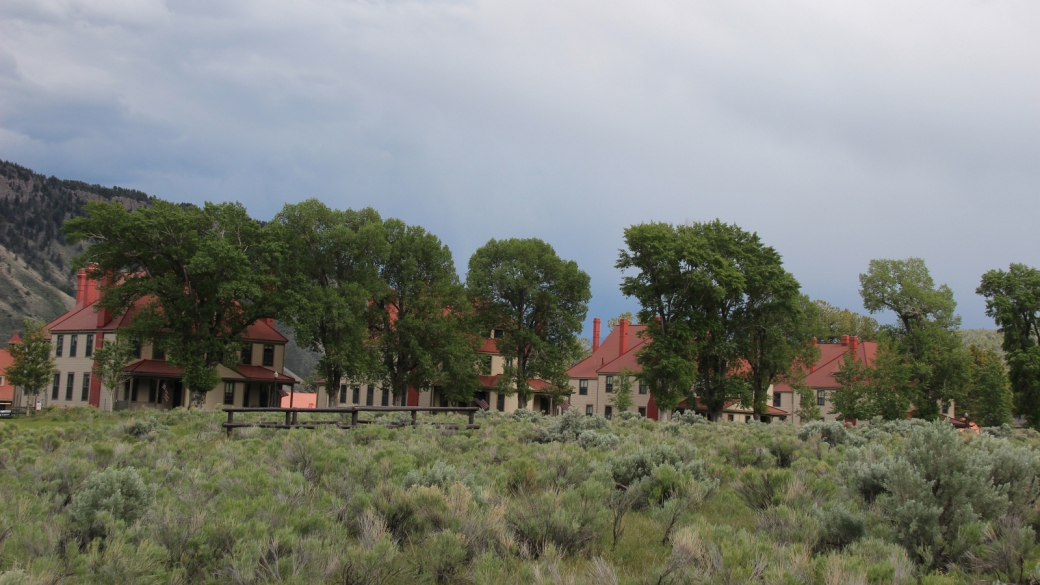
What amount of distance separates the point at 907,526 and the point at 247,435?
13.3 m

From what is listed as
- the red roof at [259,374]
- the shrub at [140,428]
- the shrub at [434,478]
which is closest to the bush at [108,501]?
the shrub at [434,478]

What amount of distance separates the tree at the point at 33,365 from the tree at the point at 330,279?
58.0 ft

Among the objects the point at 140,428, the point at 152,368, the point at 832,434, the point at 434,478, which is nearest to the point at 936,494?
the point at 434,478

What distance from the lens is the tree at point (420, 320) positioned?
51250 mm

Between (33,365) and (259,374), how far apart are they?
1420 centimetres

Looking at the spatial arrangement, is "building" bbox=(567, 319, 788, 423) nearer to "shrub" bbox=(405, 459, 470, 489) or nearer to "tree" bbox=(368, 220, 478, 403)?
"tree" bbox=(368, 220, 478, 403)

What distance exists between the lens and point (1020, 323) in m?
54.0

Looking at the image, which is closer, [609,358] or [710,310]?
[710,310]

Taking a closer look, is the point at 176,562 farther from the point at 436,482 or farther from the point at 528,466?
the point at 528,466

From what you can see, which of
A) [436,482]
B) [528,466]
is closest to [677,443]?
[528,466]

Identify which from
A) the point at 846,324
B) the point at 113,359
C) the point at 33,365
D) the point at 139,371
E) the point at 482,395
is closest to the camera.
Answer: the point at 113,359

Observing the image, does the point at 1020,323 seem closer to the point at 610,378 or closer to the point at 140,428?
the point at 610,378

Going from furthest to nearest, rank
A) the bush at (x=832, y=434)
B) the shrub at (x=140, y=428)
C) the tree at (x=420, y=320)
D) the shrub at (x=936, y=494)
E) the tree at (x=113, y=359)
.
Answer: the tree at (x=420, y=320), the tree at (x=113, y=359), the shrub at (x=140, y=428), the bush at (x=832, y=434), the shrub at (x=936, y=494)

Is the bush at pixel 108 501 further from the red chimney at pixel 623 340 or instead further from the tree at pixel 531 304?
the red chimney at pixel 623 340
